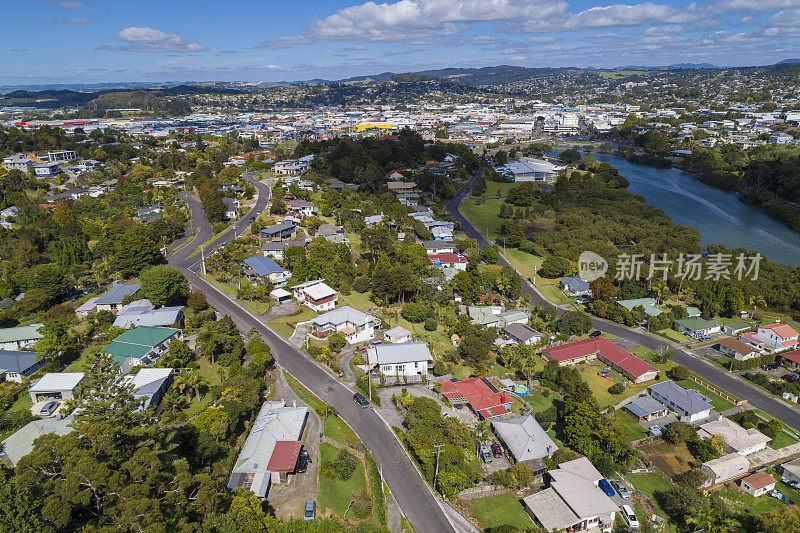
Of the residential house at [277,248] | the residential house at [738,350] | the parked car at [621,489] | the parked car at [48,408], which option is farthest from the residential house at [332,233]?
the parked car at [621,489]

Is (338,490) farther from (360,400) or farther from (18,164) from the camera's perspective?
(18,164)

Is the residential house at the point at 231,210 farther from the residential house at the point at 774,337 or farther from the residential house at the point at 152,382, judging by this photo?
the residential house at the point at 774,337

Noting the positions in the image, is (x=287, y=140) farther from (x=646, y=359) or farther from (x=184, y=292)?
(x=646, y=359)

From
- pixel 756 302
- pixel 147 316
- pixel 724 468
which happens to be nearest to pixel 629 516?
pixel 724 468

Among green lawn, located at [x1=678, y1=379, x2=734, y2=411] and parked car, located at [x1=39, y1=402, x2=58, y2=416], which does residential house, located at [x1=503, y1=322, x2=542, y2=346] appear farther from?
parked car, located at [x1=39, y1=402, x2=58, y2=416]

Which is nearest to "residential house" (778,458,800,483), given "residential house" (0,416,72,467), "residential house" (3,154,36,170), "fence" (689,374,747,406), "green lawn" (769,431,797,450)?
"green lawn" (769,431,797,450)
